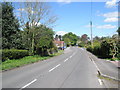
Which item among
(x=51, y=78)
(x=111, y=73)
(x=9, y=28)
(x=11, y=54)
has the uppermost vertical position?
(x=9, y=28)

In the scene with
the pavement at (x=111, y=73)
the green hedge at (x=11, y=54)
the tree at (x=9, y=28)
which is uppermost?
the tree at (x=9, y=28)

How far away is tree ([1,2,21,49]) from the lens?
2458 cm

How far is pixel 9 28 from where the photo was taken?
993 inches

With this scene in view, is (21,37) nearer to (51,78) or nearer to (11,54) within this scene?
(11,54)

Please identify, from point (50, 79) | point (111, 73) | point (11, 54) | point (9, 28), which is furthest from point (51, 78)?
point (9, 28)

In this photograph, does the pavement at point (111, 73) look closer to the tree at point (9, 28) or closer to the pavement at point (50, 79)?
the pavement at point (50, 79)

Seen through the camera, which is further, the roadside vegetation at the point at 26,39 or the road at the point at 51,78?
the roadside vegetation at the point at 26,39

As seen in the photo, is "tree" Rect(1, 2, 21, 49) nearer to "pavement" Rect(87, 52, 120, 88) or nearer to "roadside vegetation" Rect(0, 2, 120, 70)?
"roadside vegetation" Rect(0, 2, 120, 70)

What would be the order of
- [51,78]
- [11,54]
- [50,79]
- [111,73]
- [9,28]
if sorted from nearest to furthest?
[50,79] → [51,78] → [111,73] → [11,54] → [9,28]

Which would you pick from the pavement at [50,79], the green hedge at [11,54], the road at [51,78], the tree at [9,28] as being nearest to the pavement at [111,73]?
the pavement at [50,79]

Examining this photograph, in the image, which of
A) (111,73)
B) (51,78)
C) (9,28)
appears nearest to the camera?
(51,78)

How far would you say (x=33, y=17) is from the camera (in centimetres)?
3238

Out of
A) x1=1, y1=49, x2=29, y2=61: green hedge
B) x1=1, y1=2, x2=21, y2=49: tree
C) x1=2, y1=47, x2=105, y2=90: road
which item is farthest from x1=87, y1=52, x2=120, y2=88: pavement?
x1=1, y1=2, x2=21, y2=49: tree

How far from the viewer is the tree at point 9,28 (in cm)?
2458
